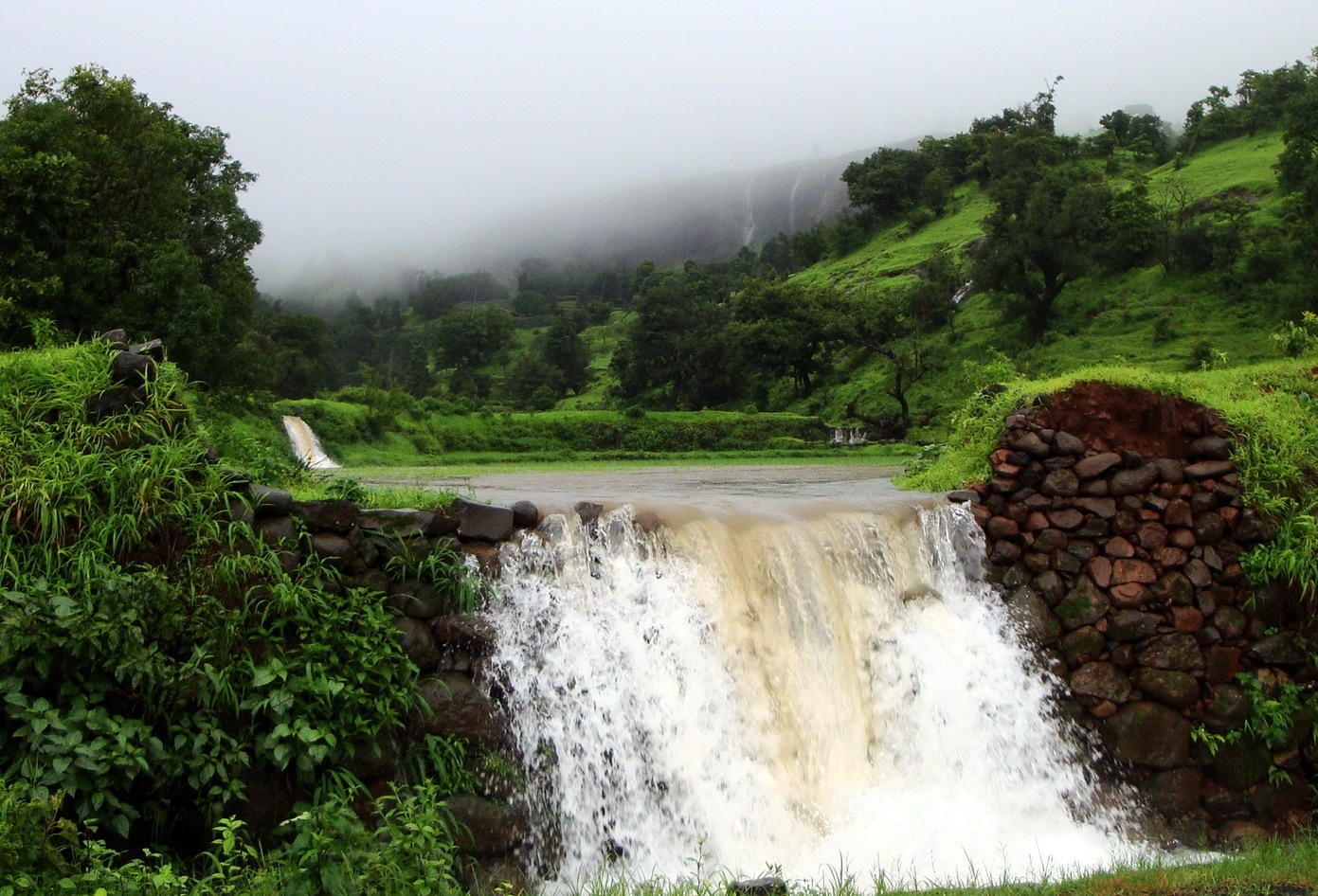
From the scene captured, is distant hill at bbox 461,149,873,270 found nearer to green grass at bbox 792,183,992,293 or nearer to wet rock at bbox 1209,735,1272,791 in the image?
green grass at bbox 792,183,992,293

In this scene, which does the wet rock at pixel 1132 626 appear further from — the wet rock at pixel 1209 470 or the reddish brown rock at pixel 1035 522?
the wet rock at pixel 1209 470

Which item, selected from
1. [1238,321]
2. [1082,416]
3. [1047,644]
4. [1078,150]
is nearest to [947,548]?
[1047,644]

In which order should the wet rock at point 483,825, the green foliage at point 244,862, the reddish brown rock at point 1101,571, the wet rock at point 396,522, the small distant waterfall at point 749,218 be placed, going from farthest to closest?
the small distant waterfall at point 749,218 → the reddish brown rock at point 1101,571 → the wet rock at point 396,522 → the wet rock at point 483,825 → the green foliage at point 244,862

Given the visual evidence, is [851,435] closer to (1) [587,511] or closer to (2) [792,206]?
(1) [587,511]

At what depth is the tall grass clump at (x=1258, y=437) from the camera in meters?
8.68

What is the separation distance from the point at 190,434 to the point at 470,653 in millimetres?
2424

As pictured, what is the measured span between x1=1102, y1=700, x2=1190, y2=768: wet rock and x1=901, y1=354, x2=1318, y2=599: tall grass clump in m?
1.49

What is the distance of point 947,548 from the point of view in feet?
30.4

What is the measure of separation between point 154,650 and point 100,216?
38.7 feet

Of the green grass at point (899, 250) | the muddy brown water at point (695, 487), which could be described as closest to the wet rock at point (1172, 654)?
the muddy brown water at point (695, 487)

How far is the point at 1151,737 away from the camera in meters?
8.21

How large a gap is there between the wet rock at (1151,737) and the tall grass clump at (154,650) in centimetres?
556

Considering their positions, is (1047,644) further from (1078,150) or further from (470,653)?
(1078,150)

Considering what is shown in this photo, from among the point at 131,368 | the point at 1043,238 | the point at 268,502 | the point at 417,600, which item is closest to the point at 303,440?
the point at 131,368
